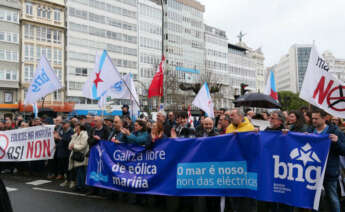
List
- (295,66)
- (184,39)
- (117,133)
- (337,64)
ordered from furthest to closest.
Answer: (337,64) → (295,66) → (184,39) → (117,133)

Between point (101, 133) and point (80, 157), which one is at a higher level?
point (101, 133)

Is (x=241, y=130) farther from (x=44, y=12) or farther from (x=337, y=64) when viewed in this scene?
(x=337, y=64)

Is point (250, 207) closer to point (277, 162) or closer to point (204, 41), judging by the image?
point (277, 162)

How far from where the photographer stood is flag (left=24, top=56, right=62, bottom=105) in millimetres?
11117

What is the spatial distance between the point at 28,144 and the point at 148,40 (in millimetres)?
53998

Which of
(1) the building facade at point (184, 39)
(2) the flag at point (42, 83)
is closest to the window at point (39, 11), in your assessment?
(1) the building facade at point (184, 39)

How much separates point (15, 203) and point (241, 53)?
275 feet

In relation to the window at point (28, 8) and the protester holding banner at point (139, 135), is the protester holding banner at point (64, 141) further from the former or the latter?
the window at point (28, 8)

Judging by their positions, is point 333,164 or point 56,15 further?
point 56,15

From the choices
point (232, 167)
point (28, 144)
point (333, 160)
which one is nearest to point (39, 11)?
point (28, 144)

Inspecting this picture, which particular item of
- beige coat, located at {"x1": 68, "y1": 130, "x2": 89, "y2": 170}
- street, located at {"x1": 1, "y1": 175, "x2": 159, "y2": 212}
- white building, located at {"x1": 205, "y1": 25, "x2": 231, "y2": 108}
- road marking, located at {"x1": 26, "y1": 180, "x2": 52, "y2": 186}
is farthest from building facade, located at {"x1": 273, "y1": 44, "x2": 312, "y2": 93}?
street, located at {"x1": 1, "y1": 175, "x2": 159, "y2": 212}

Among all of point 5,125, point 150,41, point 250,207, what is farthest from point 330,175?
point 150,41

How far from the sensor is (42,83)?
11.3m

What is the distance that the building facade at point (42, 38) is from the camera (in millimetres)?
46125
